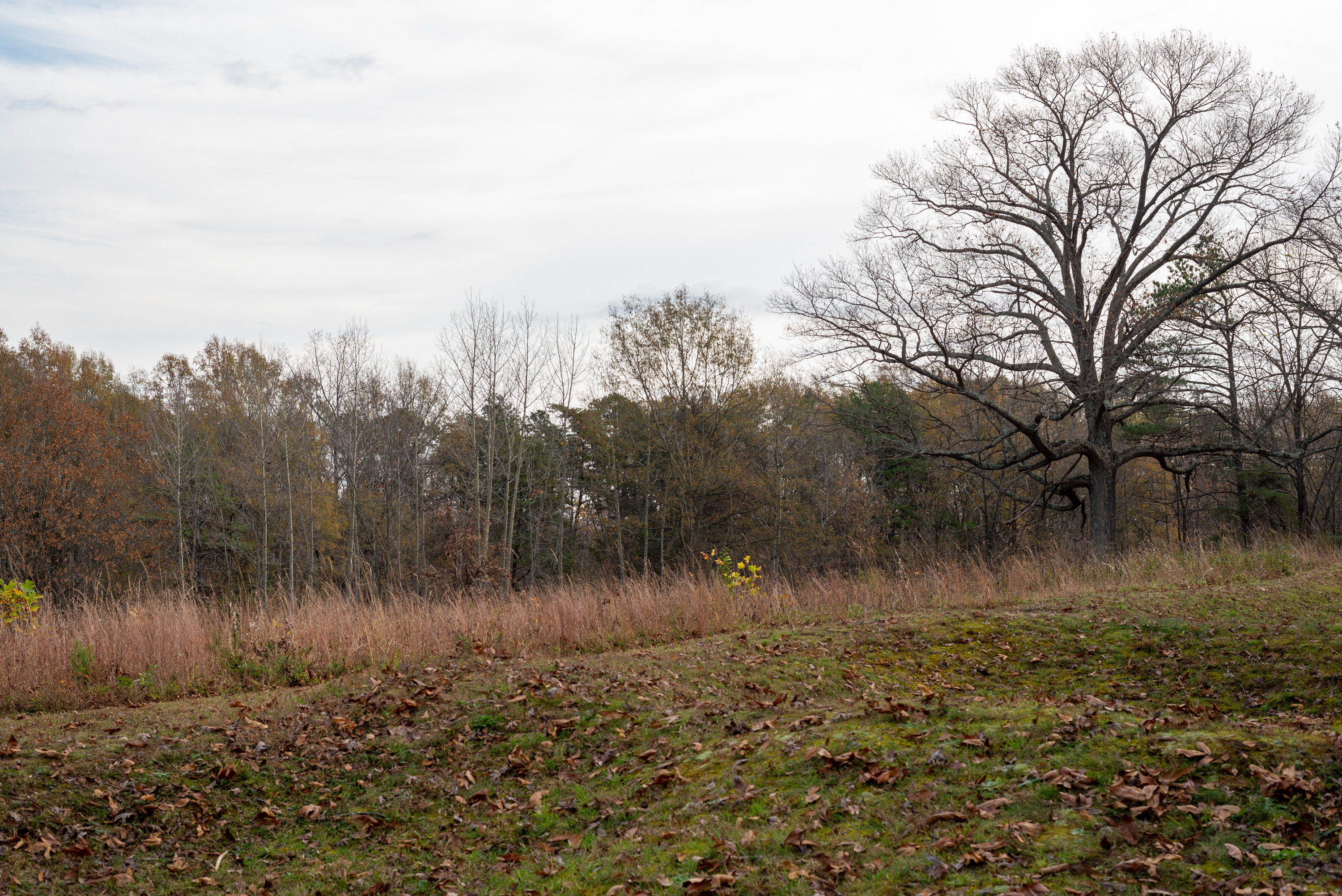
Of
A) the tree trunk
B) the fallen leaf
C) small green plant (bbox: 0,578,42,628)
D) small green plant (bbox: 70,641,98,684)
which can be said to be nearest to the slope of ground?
the fallen leaf

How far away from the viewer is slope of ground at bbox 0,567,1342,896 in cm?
366

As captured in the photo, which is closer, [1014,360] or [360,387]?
[1014,360]

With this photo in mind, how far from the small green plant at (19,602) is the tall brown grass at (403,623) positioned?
8.7 inches

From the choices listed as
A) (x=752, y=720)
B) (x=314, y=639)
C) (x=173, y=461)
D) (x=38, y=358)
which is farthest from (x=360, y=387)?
(x=752, y=720)

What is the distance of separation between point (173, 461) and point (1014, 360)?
2888 cm

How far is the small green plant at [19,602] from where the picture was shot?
8.42 m

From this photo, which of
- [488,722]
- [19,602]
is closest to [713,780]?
[488,722]

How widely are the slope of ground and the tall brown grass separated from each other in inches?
25.0

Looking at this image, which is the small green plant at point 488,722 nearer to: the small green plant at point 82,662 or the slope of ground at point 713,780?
the slope of ground at point 713,780

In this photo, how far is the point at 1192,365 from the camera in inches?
707

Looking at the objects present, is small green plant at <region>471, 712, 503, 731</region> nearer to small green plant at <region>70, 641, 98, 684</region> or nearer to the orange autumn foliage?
small green plant at <region>70, 641, 98, 684</region>

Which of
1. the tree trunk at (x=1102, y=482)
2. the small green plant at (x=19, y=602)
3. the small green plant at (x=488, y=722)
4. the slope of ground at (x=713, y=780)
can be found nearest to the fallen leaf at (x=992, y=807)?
the slope of ground at (x=713, y=780)

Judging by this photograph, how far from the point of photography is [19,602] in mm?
8633

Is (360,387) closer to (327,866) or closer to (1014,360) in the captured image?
(1014,360)
